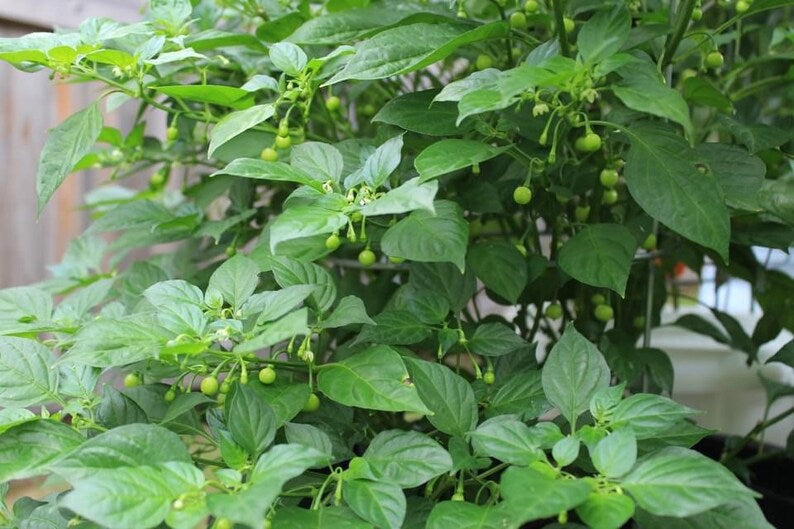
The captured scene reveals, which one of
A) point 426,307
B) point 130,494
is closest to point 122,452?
point 130,494

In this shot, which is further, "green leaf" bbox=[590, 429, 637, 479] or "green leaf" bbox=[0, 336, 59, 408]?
"green leaf" bbox=[0, 336, 59, 408]

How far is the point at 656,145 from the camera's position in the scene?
58cm

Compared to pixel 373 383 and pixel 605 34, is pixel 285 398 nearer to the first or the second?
pixel 373 383

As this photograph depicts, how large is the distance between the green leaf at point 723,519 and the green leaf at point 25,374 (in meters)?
0.41

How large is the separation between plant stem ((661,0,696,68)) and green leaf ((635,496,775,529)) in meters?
0.37

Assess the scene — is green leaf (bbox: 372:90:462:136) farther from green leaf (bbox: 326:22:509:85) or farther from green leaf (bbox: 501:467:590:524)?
green leaf (bbox: 501:467:590:524)

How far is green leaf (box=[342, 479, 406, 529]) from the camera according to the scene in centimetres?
43

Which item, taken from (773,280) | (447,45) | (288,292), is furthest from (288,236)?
(773,280)

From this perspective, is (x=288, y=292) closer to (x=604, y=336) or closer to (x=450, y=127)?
(x=450, y=127)

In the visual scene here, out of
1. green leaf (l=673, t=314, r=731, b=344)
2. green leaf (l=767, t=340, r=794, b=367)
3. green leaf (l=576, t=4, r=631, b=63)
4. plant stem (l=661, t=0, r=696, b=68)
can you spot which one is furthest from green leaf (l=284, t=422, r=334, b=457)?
green leaf (l=673, t=314, r=731, b=344)

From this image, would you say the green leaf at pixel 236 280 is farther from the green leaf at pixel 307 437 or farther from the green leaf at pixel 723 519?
the green leaf at pixel 723 519

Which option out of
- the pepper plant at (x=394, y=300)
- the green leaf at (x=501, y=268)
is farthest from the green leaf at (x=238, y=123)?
the green leaf at (x=501, y=268)

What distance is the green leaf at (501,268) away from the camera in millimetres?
628

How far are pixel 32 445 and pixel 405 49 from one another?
37 centimetres
